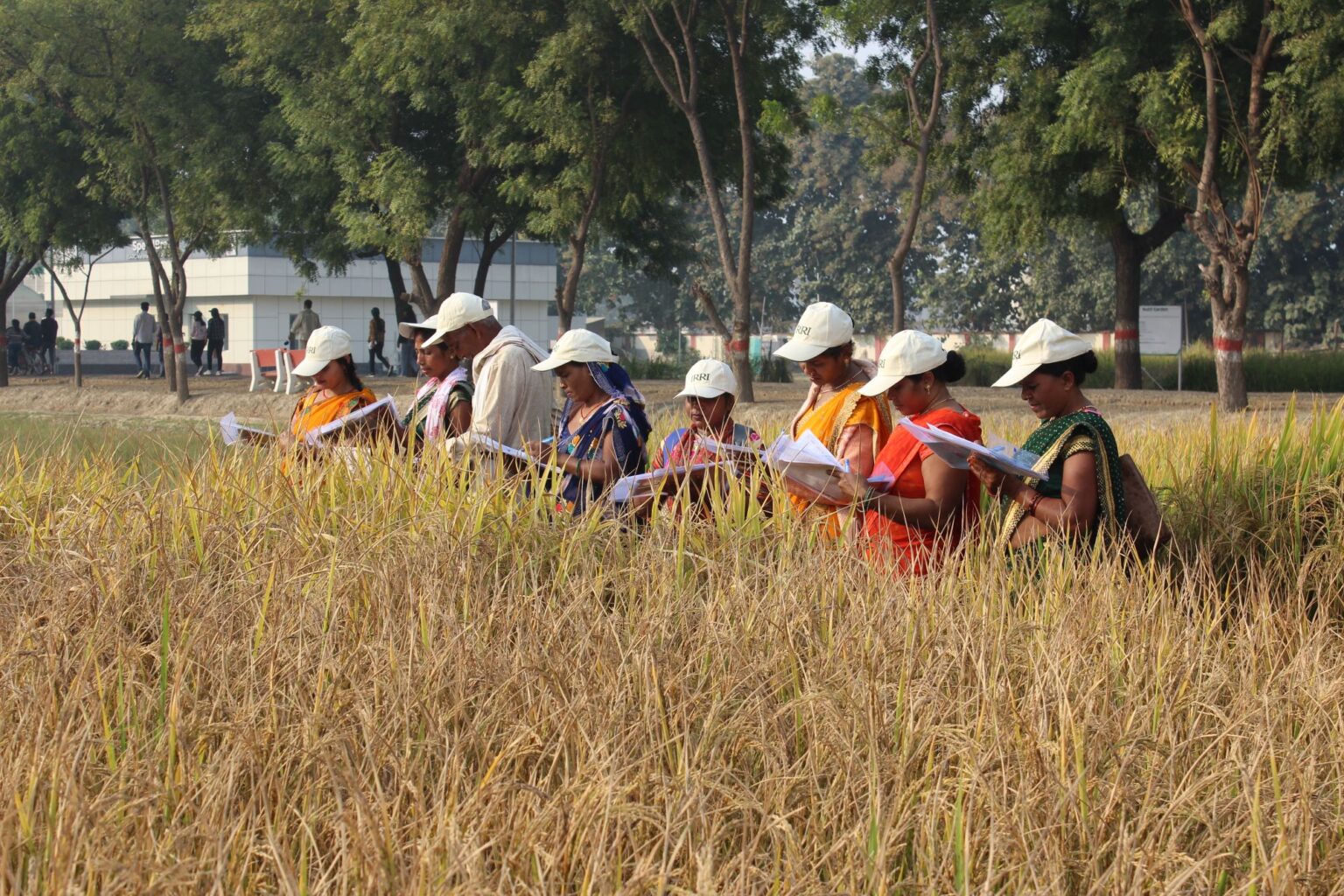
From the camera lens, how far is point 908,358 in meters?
5.05

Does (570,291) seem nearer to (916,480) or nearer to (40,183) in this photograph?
(40,183)

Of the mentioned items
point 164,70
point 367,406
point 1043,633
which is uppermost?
point 164,70

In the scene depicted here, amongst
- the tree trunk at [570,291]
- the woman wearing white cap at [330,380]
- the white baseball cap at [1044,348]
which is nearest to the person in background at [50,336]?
the tree trunk at [570,291]

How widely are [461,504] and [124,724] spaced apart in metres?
1.45

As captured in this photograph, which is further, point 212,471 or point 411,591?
point 212,471

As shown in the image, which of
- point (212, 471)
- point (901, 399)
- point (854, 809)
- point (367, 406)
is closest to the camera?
point (854, 809)

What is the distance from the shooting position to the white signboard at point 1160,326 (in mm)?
22969

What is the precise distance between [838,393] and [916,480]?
0.73 m

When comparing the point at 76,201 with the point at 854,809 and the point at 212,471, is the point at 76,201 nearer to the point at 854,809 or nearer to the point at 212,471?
the point at 212,471

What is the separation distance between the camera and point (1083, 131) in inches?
744

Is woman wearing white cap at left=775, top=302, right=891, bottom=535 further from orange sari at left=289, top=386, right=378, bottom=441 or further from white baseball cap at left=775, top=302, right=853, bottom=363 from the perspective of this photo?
orange sari at left=289, top=386, right=378, bottom=441

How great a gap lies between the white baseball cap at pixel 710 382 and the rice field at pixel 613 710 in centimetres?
73

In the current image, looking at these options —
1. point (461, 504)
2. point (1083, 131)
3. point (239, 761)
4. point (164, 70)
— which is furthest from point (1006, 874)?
point (164, 70)

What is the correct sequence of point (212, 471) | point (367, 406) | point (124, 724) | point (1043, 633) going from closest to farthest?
point (124, 724) < point (1043, 633) < point (212, 471) < point (367, 406)
